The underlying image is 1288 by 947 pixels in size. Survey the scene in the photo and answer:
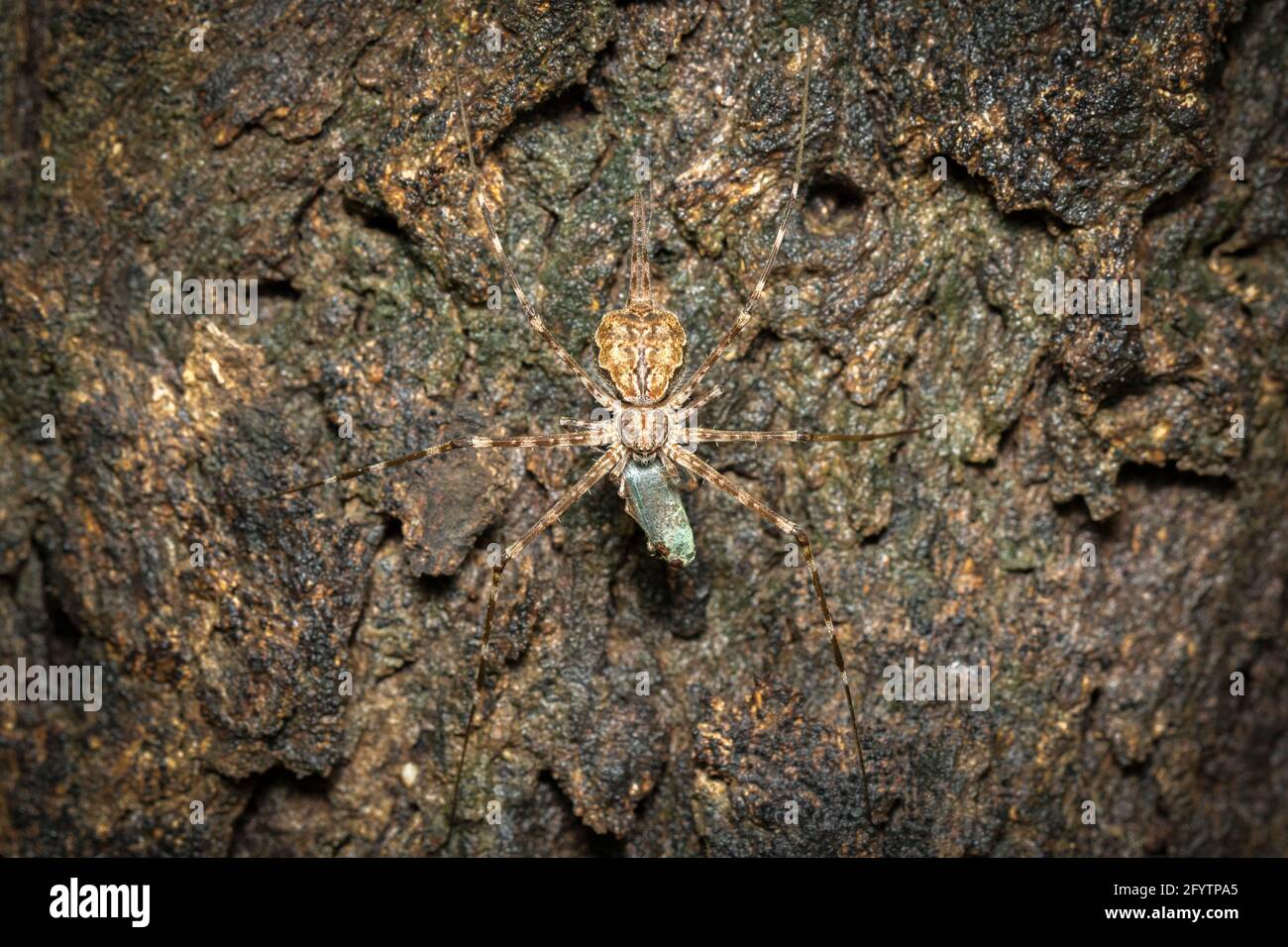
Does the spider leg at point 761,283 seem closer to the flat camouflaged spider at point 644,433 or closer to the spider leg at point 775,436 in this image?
the flat camouflaged spider at point 644,433

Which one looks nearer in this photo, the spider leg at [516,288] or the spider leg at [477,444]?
the spider leg at [516,288]

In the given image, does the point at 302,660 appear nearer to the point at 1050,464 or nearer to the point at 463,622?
the point at 463,622

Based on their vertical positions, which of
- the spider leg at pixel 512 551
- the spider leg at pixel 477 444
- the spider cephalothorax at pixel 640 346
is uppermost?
the spider cephalothorax at pixel 640 346

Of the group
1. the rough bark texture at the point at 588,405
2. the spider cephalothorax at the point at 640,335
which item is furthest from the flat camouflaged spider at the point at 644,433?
the rough bark texture at the point at 588,405

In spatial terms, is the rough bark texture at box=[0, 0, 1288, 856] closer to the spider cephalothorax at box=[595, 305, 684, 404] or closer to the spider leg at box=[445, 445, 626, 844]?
the spider leg at box=[445, 445, 626, 844]

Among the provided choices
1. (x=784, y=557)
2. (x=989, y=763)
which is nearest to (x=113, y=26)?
(x=784, y=557)

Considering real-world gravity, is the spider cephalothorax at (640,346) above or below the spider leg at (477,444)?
above

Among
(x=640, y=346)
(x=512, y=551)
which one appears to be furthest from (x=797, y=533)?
(x=512, y=551)
